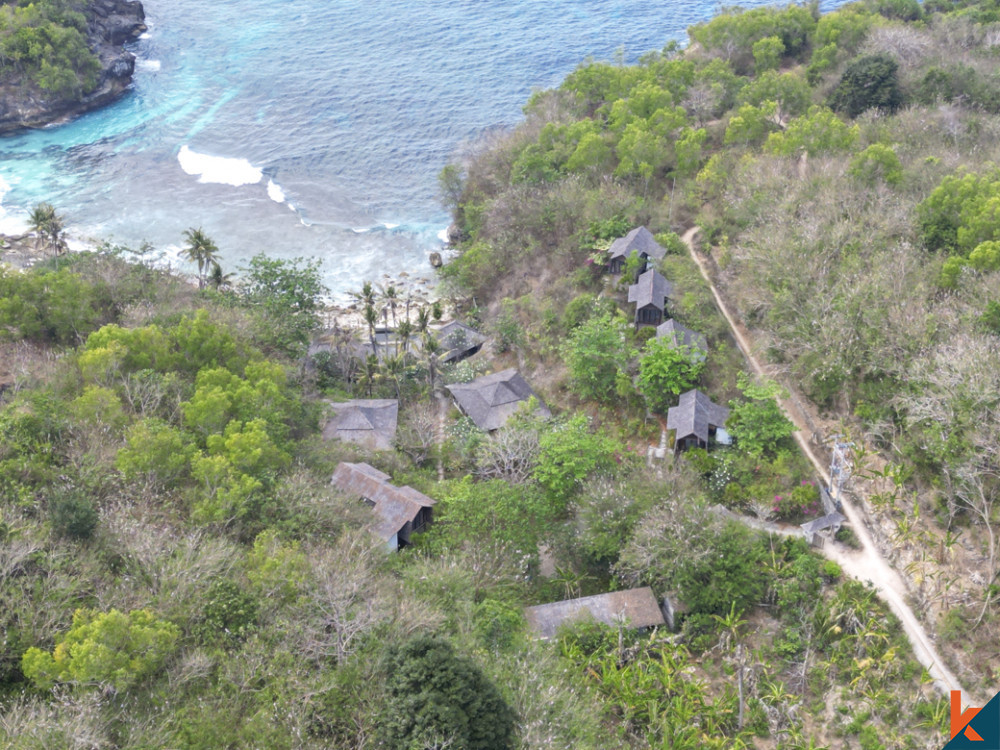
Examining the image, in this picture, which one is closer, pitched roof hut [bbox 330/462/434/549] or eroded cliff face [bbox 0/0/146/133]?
pitched roof hut [bbox 330/462/434/549]

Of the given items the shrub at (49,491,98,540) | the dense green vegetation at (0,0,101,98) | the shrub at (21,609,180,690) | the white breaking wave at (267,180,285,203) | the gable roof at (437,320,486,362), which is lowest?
the gable roof at (437,320,486,362)

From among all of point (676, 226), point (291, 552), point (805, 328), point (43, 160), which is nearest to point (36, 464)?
point (291, 552)

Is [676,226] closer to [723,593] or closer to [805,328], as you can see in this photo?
[805,328]

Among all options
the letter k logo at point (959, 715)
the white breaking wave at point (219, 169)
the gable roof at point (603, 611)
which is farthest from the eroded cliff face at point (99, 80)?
the letter k logo at point (959, 715)

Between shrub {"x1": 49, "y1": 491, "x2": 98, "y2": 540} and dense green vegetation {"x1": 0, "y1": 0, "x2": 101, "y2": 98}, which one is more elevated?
dense green vegetation {"x1": 0, "y1": 0, "x2": 101, "y2": 98}

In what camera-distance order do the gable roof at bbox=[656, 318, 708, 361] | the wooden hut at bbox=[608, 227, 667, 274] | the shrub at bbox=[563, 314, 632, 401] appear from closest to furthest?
the gable roof at bbox=[656, 318, 708, 361]
the shrub at bbox=[563, 314, 632, 401]
the wooden hut at bbox=[608, 227, 667, 274]

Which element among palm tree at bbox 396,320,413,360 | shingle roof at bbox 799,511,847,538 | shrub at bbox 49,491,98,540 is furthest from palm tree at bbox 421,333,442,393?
shrub at bbox 49,491,98,540

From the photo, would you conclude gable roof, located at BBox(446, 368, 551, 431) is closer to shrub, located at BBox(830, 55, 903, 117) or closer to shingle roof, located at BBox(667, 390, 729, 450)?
shingle roof, located at BBox(667, 390, 729, 450)

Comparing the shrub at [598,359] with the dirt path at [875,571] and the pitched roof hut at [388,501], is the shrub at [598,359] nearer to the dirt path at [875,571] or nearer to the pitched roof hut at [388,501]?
the dirt path at [875,571]
